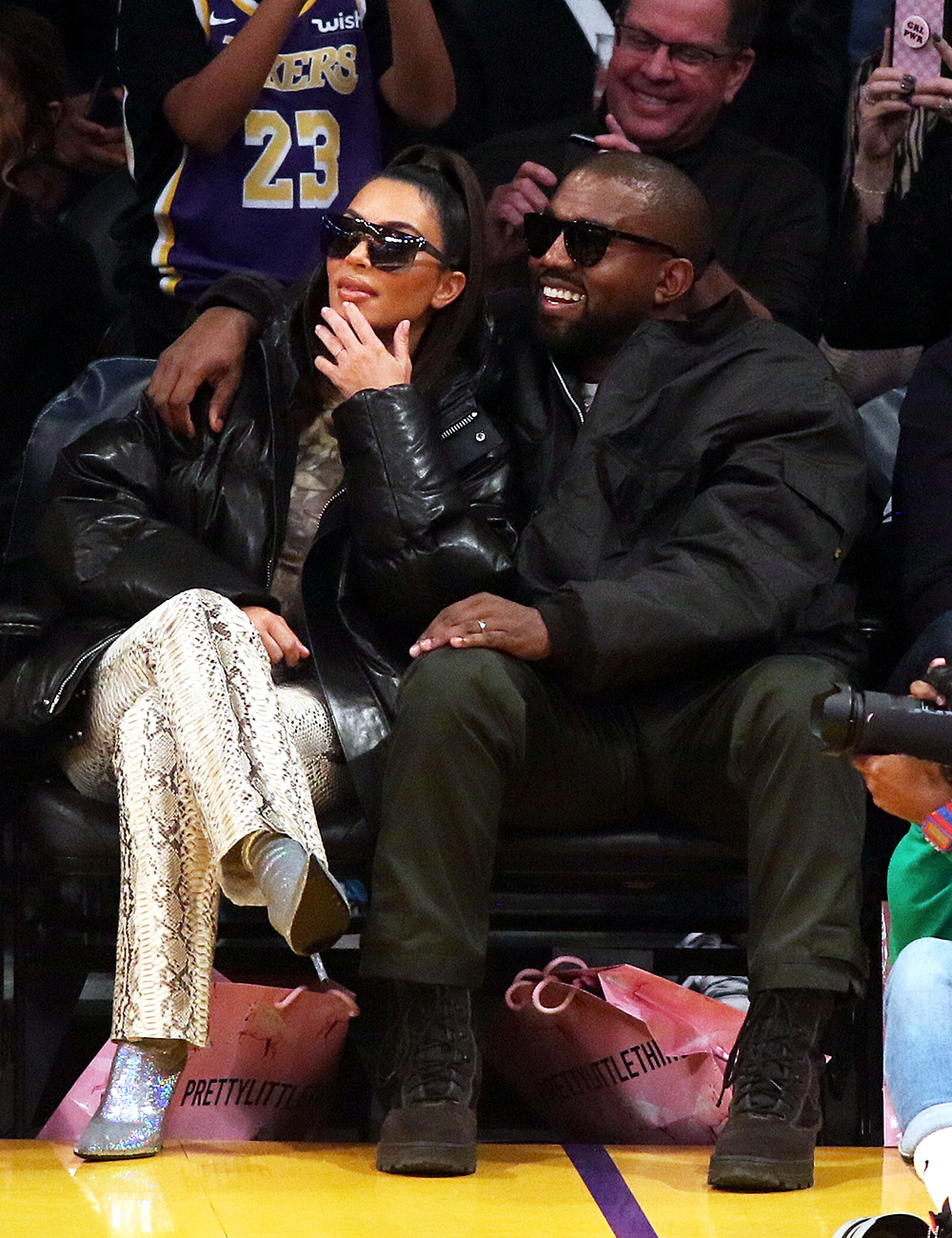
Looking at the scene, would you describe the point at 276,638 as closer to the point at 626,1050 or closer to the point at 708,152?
the point at 626,1050

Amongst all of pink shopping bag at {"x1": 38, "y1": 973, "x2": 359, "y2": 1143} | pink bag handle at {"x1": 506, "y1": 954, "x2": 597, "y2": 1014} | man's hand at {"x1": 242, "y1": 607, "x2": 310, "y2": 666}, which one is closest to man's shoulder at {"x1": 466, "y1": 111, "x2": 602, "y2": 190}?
man's hand at {"x1": 242, "y1": 607, "x2": 310, "y2": 666}

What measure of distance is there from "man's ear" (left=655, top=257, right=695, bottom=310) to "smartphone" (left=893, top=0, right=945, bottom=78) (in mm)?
681

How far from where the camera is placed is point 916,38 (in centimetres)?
397

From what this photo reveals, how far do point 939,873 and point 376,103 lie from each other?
210cm

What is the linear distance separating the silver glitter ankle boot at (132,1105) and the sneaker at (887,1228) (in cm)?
96

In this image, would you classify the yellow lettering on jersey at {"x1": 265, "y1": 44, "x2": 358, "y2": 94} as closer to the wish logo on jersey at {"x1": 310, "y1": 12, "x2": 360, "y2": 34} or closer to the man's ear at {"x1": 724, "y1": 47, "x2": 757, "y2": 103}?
the wish logo on jersey at {"x1": 310, "y1": 12, "x2": 360, "y2": 34}

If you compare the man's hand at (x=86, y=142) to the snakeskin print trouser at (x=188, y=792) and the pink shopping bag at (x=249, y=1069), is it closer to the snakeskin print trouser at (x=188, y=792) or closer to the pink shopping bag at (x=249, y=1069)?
the snakeskin print trouser at (x=188, y=792)

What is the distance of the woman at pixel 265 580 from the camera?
2848 millimetres

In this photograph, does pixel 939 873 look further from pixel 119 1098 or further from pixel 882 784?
pixel 119 1098

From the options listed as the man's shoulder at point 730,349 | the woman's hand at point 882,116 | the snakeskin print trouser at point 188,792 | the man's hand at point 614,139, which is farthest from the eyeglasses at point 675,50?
the snakeskin print trouser at point 188,792

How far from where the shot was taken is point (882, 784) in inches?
99.8

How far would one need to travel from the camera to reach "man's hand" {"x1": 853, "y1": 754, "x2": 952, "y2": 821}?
8.27ft

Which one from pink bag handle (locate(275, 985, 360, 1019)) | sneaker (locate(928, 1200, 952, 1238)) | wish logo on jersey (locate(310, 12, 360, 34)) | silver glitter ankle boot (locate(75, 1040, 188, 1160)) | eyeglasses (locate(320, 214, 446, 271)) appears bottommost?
pink bag handle (locate(275, 985, 360, 1019))

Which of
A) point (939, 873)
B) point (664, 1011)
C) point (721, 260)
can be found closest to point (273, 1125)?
point (664, 1011)
